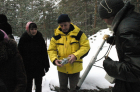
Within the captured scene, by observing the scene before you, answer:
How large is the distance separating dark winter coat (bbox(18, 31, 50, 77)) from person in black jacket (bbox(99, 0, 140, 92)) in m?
1.96

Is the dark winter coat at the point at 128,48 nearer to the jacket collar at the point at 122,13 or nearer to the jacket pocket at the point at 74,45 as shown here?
the jacket collar at the point at 122,13

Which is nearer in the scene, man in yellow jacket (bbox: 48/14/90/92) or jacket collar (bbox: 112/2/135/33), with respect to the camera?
jacket collar (bbox: 112/2/135/33)

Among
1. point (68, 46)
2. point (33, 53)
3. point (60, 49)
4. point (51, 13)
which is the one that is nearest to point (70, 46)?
point (68, 46)

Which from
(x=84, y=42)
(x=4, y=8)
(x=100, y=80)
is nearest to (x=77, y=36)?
(x=84, y=42)

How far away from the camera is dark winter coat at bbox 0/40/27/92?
4.91 ft

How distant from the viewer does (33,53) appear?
273 cm

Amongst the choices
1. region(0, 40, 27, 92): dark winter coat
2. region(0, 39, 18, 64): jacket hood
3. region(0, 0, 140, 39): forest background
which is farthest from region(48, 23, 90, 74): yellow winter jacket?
region(0, 0, 140, 39): forest background

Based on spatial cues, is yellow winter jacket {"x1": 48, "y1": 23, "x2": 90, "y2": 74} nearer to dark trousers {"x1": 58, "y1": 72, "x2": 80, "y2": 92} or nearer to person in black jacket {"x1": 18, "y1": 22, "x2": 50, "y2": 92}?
dark trousers {"x1": 58, "y1": 72, "x2": 80, "y2": 92}

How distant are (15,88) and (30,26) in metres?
1.62

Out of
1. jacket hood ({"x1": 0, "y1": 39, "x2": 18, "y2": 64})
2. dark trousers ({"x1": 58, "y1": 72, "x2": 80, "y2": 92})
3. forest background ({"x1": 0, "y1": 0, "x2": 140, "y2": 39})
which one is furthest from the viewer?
forest background ({"x1": 0, "y1": 0, "x2": 140, "y2": 39})

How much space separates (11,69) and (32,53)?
1168mm

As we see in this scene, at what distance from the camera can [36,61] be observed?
2.76 metres

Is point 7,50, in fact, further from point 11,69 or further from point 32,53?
point 32,53

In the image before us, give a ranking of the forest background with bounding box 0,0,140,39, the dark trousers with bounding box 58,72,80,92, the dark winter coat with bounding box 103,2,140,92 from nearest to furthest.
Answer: the dark winter coat with bounding box 103,2,140,92 < the dark trousers with bounding box 58,72,80,92 < the forest background with bounding box 0,0,140,39
